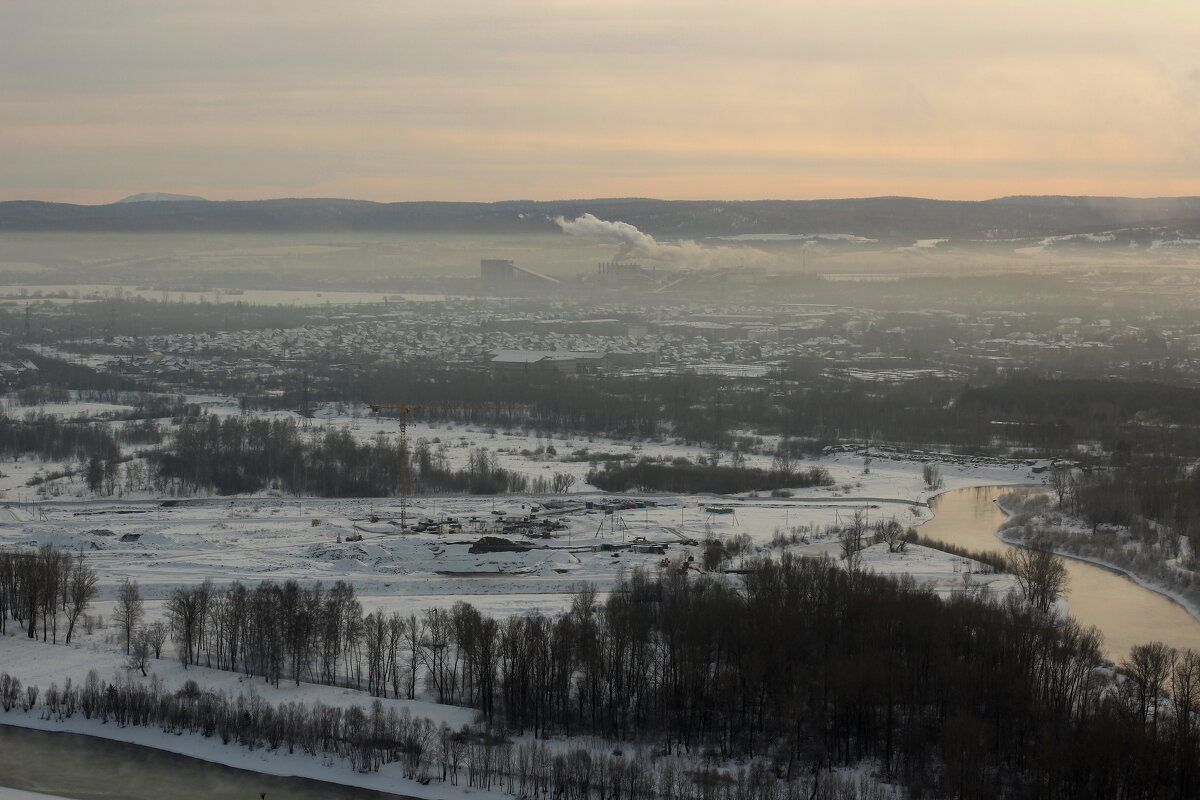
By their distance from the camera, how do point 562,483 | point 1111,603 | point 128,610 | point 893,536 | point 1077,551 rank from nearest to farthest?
point 128,610 → point 1111,603 → point 1077,551 → point 893,536 → point 562,483

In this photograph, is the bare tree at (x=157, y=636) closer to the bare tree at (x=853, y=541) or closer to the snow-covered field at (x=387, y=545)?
the snow-covered field at (x=387, y=545)

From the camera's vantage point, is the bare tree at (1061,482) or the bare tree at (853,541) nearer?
the bare tree at (853,541)

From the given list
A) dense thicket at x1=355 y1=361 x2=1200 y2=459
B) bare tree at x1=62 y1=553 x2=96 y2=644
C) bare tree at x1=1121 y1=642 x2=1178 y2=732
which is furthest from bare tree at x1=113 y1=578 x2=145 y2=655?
dense thicket at x1=355 y1=361 x2=1200 y2=459

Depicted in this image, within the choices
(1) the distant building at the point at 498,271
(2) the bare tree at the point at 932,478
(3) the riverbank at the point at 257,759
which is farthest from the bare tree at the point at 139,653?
(1) the distant building at the point at 498,271

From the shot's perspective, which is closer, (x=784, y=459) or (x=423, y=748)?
(x=423, y=748)

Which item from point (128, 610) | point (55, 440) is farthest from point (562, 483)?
point (55, 440)

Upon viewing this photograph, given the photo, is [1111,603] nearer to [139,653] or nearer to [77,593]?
[139,653]
